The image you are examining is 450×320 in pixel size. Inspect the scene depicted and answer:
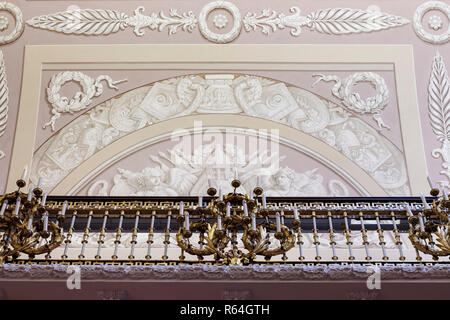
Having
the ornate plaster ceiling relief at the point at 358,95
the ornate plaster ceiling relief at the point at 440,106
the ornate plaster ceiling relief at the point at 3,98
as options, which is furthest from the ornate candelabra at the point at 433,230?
the ornate plaster ceiling relief at the point at 3,98

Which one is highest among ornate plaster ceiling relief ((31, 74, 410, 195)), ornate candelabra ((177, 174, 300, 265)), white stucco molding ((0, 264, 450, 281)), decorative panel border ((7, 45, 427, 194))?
decorative panel border ((7, 45, 427, 194))

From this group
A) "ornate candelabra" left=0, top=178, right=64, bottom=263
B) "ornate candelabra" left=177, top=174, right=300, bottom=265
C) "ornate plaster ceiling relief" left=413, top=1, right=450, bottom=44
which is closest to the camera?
"ornate candelabra" left=177, top=174, right=300, bottom=265

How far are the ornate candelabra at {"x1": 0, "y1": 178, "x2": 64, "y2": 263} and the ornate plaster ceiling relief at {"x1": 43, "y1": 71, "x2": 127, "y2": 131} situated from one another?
3725 millimetres

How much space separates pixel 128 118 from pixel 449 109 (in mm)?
4709

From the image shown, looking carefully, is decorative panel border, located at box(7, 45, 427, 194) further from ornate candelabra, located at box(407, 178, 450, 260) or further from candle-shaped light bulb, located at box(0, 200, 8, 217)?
ornate candelabra, located at box(407, 178, 450, 260)

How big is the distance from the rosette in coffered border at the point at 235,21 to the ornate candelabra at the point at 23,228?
172 inches

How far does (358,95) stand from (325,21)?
122 cm

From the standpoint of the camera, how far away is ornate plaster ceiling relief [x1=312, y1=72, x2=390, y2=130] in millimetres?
8914

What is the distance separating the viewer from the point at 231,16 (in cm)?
909

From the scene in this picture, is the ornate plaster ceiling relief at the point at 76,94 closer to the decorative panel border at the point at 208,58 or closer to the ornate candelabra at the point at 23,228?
the decorative panel border at the point at 208,58

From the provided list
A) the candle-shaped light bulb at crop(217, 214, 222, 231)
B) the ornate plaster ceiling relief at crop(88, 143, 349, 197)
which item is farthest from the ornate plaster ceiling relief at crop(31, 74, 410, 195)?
the candle-shaped light bulb at crop(217, 214, 222, 231)

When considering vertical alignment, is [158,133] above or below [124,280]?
above
